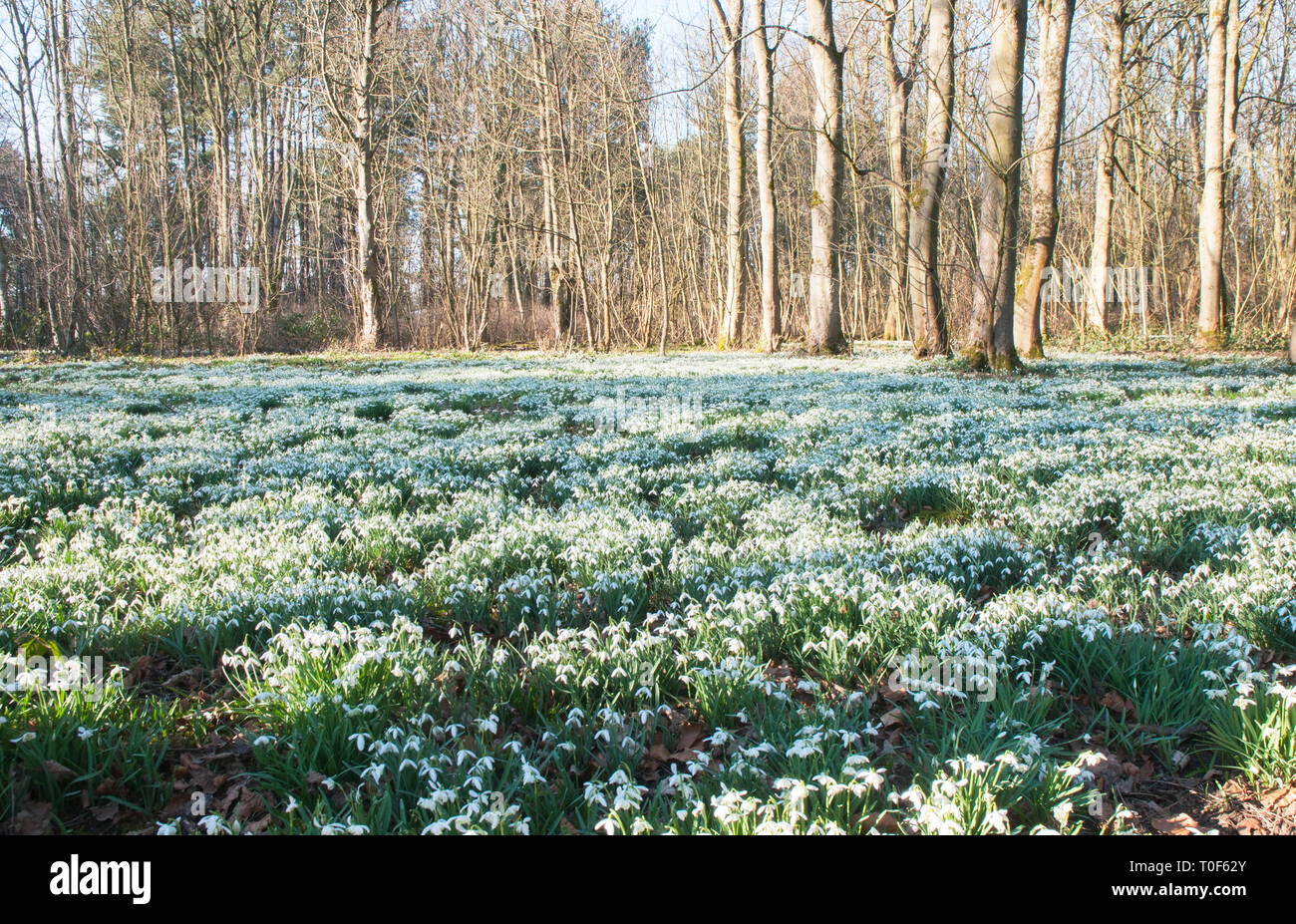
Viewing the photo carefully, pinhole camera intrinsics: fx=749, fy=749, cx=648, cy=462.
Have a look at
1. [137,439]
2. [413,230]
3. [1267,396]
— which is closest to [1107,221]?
[1267,396]

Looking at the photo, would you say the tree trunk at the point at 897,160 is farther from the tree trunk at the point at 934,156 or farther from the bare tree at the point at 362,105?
the bare tree at the point at 362,105

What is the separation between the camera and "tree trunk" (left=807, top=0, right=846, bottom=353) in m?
18.1

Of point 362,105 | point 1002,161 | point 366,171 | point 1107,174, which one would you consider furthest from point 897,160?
point 362,105

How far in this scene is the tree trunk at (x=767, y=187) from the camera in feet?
74.3

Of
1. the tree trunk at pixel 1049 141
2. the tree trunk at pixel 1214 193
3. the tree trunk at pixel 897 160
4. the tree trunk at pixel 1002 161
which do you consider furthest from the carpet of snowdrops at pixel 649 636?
the tree trunk at pixel 1214 193

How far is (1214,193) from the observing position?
19625mm

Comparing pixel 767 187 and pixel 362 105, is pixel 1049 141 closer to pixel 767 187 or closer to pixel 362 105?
pixel 767 187

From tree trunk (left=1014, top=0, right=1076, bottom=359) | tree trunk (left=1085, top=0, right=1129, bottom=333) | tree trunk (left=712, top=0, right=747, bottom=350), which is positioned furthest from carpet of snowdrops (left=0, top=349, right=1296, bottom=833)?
tree trunk (left=712, top=0, right=747, bottom=350)

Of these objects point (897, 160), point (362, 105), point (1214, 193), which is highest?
point (362, 105)

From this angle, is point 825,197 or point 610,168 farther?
point 610,168

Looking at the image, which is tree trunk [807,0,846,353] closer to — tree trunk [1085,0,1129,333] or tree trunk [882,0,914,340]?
tree trunk [882,0,914,340]

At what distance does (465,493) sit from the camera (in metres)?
5.87

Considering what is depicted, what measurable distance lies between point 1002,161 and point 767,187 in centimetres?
1062
